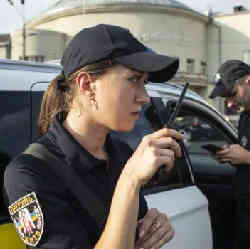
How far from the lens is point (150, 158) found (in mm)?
1054

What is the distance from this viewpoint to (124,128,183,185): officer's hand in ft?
3.46

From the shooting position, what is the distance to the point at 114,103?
1.24 m

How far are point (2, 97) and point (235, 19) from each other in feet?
137

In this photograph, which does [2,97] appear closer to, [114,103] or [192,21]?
[114,103]

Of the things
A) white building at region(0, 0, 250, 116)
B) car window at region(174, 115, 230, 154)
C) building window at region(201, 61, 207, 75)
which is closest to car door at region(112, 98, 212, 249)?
car window at region(174, 115, 230, 154)

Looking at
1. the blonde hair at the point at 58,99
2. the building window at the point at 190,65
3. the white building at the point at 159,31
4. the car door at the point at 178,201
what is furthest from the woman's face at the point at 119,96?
the building window at the point at 190,65

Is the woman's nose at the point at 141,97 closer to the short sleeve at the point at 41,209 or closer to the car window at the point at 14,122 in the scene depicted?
the short sleeve at the point at 41,209

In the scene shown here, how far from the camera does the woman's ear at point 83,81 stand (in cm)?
126

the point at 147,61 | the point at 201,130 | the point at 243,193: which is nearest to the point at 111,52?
the point at 147,61

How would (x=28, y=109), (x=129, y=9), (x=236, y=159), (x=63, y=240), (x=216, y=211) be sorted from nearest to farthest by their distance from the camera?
1. (x=63, y=240)
2. (x=28, y=109)
3. (x=236, y=159)
4. (x=216, y=211)
5. (x=129, y=9)

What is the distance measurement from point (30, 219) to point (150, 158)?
37 cm

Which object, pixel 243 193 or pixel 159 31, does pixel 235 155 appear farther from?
pixel 159 31

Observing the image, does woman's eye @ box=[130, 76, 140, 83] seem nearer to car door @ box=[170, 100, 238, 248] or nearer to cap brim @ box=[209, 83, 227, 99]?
car door @ box=[170, 100, 238, 248]

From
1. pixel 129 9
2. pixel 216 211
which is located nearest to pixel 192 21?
pixel 129 9
